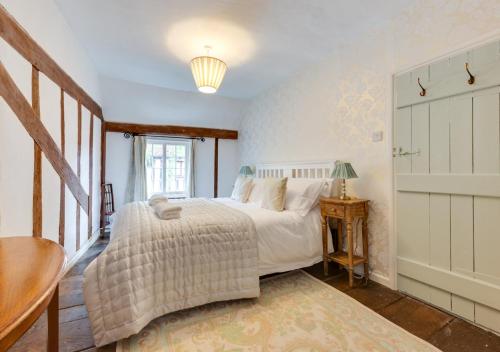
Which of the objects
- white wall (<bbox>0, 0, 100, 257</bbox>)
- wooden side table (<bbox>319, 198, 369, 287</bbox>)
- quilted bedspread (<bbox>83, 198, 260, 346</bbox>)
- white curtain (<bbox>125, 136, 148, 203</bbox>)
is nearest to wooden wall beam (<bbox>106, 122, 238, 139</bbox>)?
white curtain (<bbox>125, 136, 148, 203</bbox>)

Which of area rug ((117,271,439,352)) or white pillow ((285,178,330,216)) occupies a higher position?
white pillow ((285,178,330,216))

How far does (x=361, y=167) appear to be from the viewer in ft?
8.02

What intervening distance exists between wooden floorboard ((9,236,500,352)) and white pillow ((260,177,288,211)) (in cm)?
93

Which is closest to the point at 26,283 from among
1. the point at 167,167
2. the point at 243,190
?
the point at 243,190

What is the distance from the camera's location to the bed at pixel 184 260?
1.43 metres

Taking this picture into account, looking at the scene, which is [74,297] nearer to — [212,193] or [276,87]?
[212,193]

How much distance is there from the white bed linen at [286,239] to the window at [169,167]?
114 inches

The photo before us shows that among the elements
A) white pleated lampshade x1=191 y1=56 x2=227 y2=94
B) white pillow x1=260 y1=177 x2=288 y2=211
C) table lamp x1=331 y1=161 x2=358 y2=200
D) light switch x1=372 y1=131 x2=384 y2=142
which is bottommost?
white pillow x1=260 y1=177 x2=288 y2=211

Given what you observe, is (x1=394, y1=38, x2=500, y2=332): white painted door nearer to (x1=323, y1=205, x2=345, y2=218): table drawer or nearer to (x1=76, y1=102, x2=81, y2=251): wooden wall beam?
(x1=323, y1=205, x2=345, y2=218): table drawer

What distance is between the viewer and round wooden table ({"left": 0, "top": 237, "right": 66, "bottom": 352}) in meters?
0.50

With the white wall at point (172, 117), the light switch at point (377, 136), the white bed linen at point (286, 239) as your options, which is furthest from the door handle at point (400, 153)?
the white wall at point (172, 117)

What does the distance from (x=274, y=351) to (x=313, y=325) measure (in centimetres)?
38

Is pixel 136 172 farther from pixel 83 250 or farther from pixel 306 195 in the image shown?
pixel 306 195

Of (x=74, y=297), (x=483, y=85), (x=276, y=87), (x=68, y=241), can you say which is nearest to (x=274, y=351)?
(x=74, y=297)
